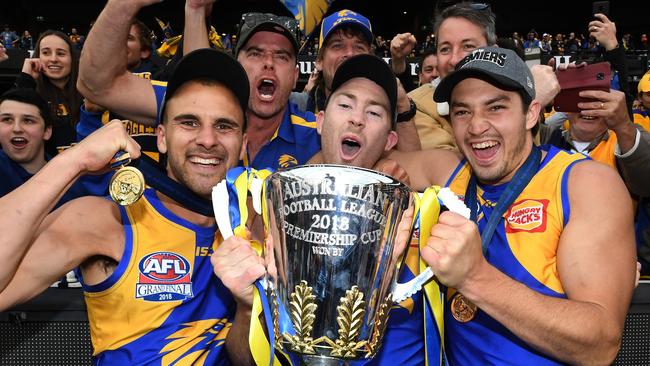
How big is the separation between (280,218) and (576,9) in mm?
33651

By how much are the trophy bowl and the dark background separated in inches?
1043

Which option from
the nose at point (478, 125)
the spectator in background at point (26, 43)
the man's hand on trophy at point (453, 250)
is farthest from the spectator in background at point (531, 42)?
the man's hand on trophy at point (453, 250)

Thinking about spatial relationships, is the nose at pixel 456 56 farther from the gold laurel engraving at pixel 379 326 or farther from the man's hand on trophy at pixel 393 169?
the gold laurel engraving at pixel 379 326

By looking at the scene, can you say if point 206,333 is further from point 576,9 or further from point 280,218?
point 576,9

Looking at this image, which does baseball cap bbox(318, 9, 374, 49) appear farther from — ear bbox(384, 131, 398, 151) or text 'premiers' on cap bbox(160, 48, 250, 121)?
text 'premiers' on cap bbox(160, 48, 250, 121)

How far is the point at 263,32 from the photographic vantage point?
349 cm

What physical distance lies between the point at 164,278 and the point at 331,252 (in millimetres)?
928

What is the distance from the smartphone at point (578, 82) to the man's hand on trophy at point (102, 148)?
2014mm

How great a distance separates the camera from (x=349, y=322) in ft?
5.58

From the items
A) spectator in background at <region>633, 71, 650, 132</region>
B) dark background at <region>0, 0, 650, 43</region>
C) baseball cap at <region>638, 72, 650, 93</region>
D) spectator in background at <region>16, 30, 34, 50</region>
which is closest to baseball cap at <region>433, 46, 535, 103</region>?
spectator in background at <region>633, 71, 650, 132</region>

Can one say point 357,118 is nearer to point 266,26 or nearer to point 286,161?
point 286,161

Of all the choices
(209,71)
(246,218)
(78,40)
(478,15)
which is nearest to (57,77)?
(209,71)

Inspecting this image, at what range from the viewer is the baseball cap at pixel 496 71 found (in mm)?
2398

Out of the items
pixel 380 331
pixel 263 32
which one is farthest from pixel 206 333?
pixel 263 32
